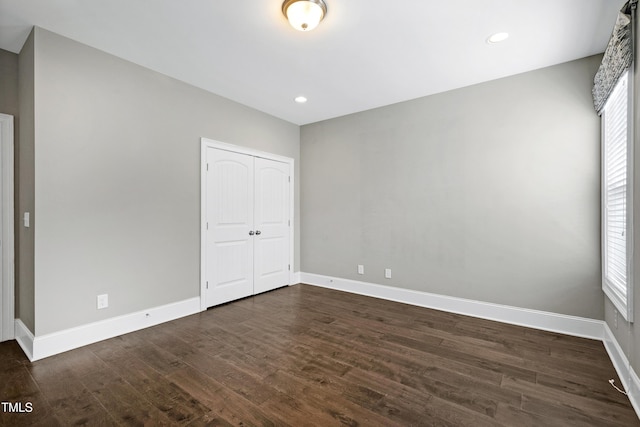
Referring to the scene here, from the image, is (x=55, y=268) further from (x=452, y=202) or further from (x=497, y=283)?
(x=497, y=283)

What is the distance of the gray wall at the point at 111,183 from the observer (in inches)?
100

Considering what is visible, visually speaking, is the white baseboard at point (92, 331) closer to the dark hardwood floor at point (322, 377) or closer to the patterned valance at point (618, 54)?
the dark hardwood floor at point (322, 377)

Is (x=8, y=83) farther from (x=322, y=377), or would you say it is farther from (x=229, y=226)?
(x=322, y=377)

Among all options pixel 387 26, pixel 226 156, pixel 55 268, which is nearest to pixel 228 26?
pixel 387 26

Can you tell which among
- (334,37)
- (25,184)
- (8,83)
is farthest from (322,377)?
(8,83)

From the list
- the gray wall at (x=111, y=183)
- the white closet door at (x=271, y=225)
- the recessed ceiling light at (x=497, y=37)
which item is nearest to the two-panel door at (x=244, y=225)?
the white closet door at (x=271, y=225)

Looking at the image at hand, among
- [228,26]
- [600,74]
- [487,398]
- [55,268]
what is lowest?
[487,398]

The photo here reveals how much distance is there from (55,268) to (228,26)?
256 cm

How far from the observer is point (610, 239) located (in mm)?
2639

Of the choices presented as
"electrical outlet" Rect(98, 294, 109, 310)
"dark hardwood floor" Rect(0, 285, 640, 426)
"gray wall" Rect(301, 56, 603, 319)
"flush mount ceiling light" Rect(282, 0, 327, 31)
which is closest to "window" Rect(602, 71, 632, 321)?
"gray wall" Rect(301, 56, 603, 319)

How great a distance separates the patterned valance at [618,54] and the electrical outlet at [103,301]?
15.2 feet

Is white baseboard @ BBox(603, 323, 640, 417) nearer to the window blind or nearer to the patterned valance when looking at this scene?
the window blind

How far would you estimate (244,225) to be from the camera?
13.9 ft

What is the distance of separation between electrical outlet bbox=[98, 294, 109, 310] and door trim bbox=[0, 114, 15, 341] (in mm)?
840
